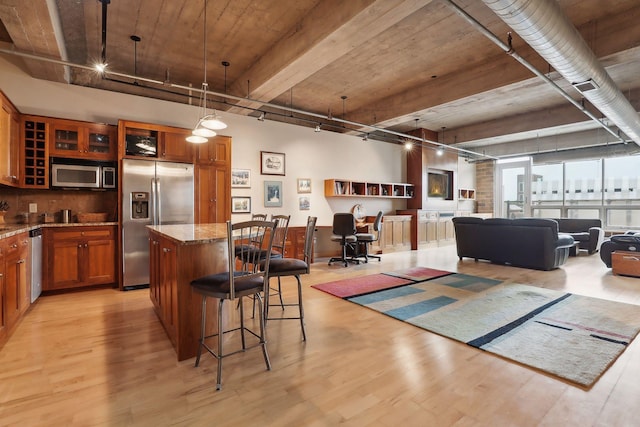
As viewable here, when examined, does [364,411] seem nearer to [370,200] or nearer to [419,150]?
[370,200]

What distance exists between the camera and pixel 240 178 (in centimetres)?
624

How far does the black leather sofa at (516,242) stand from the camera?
18.9 feet

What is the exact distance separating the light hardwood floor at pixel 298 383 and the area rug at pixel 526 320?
14cm

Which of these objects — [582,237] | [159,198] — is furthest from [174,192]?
[582,237]

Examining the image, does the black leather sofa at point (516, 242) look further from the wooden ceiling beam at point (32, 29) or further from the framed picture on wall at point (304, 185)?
the wooden ceiling beam at point (32, 29)

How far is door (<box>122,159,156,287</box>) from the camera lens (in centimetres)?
463

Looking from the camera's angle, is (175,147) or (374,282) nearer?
(374,282)

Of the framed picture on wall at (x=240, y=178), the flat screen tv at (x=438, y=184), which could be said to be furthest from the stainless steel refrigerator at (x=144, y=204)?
the flat screen tv at (x=438, y=184)

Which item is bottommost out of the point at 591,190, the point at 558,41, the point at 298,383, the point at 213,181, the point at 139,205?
the point at 298,383

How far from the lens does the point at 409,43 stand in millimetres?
4539

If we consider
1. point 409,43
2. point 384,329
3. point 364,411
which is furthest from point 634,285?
point 364,411

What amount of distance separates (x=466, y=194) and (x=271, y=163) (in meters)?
7.83

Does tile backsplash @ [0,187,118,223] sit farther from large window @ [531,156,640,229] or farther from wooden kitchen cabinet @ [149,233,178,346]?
large window @ [531,156,640,229]

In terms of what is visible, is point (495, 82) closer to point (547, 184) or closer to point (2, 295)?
point (2, 295)
